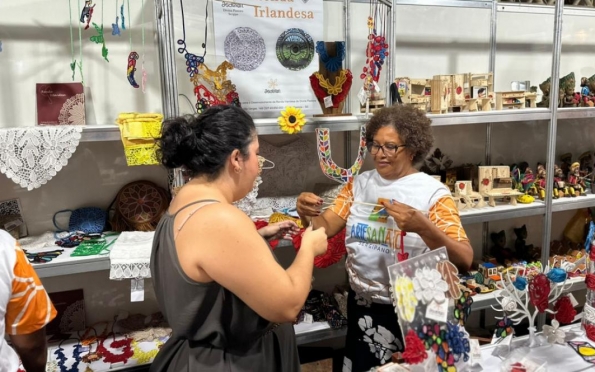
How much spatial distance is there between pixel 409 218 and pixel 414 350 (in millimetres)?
503

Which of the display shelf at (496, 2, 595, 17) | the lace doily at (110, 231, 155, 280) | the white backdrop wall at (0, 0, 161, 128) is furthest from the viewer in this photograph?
the display shelf at (496, 2, 595, 17)

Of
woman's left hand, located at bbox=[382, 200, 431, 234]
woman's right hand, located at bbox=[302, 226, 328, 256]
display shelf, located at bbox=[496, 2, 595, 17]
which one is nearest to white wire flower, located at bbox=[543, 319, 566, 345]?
woman's left hand, located at bbox=[382, 200, 431, 234]

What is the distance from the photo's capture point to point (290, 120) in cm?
210

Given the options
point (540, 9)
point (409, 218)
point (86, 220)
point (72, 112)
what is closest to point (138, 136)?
point (72, 112)

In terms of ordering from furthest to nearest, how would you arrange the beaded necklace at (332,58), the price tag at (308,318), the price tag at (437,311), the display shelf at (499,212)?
the display shelf at (499,212) → the price tag at (308,318) → the beaded necklace at (332,58) → the price tag at (437,311)

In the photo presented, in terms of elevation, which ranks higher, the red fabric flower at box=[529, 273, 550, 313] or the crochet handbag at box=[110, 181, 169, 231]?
the crochet handbag at box=[110, 181, 169, 231]

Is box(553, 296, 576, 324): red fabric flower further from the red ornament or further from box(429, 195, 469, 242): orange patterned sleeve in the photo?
the red ornament

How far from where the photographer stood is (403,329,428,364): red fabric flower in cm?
120

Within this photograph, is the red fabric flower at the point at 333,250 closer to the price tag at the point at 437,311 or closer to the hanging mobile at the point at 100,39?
the price tag at the point at 437,311

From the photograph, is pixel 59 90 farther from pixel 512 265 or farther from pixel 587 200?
pixel 587 200

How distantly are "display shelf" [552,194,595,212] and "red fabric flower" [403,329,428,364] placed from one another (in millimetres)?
1909

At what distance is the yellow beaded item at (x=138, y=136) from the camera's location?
190 centimetres

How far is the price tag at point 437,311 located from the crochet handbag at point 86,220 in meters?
1.60

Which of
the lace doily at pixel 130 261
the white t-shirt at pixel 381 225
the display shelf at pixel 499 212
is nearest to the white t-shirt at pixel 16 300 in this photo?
the lace doily at pixel 130 261
